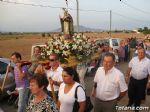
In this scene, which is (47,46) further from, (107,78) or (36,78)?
(36,78)

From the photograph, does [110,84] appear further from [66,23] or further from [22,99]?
[66,23]

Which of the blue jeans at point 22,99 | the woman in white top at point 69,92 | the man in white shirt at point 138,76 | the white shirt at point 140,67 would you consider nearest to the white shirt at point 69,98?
the woman in white top at point 69,92

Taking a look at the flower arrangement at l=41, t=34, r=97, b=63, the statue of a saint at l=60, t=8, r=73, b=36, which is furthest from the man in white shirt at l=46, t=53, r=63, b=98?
the statue of a saint at l=60, t=8, r=73, b=36

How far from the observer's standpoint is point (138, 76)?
29.1 feet

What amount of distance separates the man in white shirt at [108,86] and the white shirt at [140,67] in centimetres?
247

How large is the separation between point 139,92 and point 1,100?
4.48 m

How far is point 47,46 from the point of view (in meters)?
9.35

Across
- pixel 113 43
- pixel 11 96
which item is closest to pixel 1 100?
pixel 11 96

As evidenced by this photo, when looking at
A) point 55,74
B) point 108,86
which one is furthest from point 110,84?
point 55,74

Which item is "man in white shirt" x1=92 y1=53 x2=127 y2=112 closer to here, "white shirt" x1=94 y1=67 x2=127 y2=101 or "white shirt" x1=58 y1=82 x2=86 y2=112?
"white shirt" x1=94 y1=67 x2=127 y2=101

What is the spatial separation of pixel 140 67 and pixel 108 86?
2654 millimetres

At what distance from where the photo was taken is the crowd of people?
15.3 ft

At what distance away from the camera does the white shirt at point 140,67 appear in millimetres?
8719

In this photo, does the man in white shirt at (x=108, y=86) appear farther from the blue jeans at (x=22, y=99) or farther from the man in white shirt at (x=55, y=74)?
the blue jeans at (x=22, y=99)
